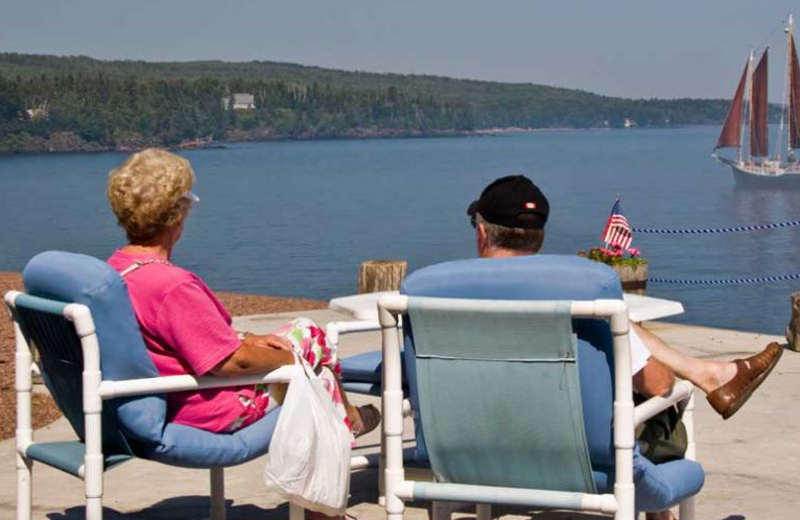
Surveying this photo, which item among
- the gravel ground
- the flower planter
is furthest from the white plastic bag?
the flower planter

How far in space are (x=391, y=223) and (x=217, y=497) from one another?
66223 mm

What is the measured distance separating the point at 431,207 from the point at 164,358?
78037 millimetres

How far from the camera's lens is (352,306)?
5602 millimetres

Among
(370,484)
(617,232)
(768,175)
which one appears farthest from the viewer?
(768,175)

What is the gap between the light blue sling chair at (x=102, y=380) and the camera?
4.00m

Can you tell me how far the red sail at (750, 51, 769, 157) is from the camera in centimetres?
8406

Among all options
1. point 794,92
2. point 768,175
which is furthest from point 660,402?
point 768,175

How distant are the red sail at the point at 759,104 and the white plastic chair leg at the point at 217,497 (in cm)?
8089

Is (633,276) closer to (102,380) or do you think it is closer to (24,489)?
(24,489)

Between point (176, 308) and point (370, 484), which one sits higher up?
point (176, 308)

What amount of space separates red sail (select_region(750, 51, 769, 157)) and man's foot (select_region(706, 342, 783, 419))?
80.7 meters

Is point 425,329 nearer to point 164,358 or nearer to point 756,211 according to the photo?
point 164,358

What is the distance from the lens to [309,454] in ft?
13.5

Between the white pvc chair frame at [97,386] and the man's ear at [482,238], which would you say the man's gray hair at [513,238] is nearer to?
the man's ear at [482,238]
